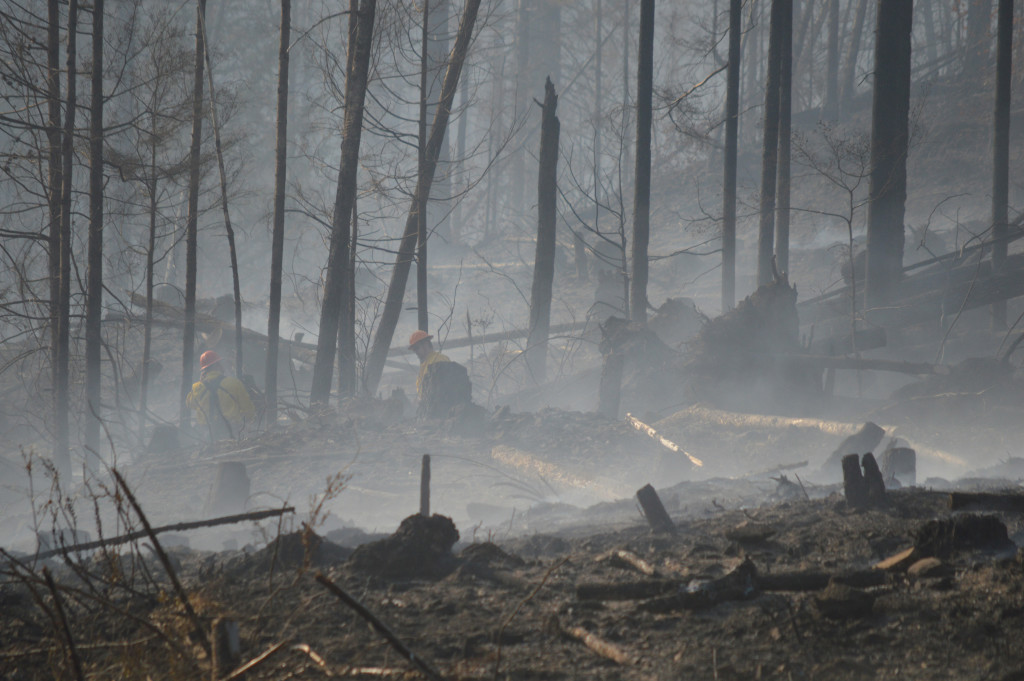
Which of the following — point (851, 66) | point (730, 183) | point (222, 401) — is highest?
point (851, 66)

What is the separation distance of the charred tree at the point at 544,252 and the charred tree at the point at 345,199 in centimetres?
388

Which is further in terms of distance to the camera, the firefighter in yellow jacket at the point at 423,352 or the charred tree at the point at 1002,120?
the charred tree at the point at 1002,120

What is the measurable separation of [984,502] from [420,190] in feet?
37.0

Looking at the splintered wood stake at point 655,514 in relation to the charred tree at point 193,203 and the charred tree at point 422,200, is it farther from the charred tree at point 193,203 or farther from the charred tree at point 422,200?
the charred tree at point 193,203

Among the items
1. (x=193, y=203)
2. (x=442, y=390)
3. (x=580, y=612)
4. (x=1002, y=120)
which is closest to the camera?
(x=580, y=612)

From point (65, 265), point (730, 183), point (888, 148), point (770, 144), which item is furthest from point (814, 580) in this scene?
point (730, 183)

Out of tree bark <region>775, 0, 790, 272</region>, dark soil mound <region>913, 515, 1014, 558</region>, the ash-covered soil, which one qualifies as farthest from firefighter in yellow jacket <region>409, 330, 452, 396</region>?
dark soil mound <region>913, 515, 1014, 558</region>

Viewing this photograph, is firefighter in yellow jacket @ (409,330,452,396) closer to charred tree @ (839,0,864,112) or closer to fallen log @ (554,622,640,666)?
fallen log @ (554,622,640,666)

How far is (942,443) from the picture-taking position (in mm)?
10078

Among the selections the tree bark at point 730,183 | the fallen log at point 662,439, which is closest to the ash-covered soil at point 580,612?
the fallen log at point 662,439

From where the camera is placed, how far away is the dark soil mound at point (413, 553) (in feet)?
13.0

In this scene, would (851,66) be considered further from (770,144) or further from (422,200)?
(422,200)

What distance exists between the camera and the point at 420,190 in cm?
1403

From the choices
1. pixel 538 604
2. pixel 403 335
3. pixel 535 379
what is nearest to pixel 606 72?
pixel 403 335
